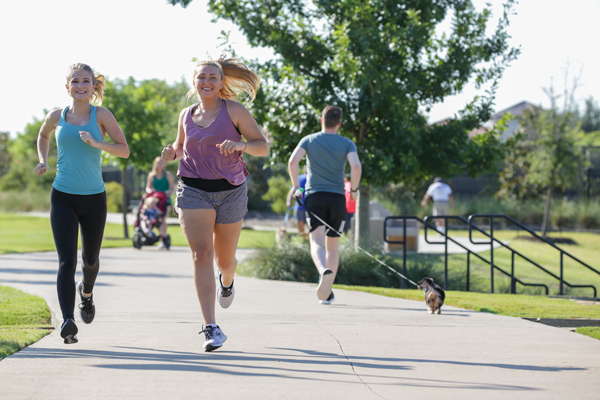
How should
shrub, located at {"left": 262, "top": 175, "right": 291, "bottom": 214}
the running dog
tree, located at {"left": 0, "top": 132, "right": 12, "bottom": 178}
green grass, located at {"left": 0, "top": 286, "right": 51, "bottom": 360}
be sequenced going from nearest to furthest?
green grass, located at {"left": 0, "top": 286, "right": 51, "bottom": 360} < the running dog < shrub, located at {"left": 262, "top": 175, "right": 291, "bottom": 214} < tree, located at {"left": 0, "top": 132, "right": 12, "bottom": 178}

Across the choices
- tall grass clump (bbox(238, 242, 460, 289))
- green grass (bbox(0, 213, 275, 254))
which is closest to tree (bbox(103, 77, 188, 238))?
green grass (bbox(0, 213, 275, 254))

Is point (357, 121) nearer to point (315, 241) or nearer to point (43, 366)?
point (315, 241)

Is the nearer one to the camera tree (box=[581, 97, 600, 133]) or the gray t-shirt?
the gray t-shirt

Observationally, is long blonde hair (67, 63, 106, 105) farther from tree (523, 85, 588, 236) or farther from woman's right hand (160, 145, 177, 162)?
tree (523, 85, 588, 236)

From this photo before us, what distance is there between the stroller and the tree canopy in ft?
9.91

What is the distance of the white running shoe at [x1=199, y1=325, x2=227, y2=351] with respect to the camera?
498cm

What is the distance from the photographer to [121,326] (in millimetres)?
5988

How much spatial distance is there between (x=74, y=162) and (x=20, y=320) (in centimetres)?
188

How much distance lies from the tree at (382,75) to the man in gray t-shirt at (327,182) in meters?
4.54

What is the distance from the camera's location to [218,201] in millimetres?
5258

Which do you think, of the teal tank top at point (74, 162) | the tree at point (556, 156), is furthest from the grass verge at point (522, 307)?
the tree at point (556, 156)

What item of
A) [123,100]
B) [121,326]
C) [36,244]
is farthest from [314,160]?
[123,100]

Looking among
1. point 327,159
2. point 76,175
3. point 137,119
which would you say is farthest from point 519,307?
point 137,119

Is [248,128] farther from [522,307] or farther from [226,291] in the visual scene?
[522,307]
